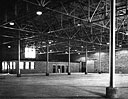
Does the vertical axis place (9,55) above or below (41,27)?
below

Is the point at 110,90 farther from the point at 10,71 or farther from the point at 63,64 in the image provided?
the point at 63,64

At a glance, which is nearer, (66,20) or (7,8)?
(7,8)

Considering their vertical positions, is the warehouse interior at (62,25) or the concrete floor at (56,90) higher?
the warehouse interior at (62,25)

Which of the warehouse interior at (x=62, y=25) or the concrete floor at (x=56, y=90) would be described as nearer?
the concrete floor at (x=56, y=90)

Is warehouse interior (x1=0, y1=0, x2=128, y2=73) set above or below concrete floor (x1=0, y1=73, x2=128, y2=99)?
above

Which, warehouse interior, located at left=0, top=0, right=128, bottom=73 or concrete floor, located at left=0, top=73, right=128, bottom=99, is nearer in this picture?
concrete floor, located at left=0, top=73, right=128, bottom=99

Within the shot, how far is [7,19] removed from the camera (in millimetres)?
18109

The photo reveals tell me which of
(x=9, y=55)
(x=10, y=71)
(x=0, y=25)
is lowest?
(x=10, y=71)

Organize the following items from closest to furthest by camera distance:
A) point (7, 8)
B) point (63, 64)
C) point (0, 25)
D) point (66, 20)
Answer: point (7, 8)
point (0, 25)
point (66, 20)
point (63, 64)

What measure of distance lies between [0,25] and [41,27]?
7333mm

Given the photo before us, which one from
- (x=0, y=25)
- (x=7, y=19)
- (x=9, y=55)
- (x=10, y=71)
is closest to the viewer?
(x=7, y=19)

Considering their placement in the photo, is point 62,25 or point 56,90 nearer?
point 56,90

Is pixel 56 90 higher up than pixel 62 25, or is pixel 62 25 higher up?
pixel 62 25

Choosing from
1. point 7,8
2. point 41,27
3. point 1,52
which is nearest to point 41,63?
point 1,52
